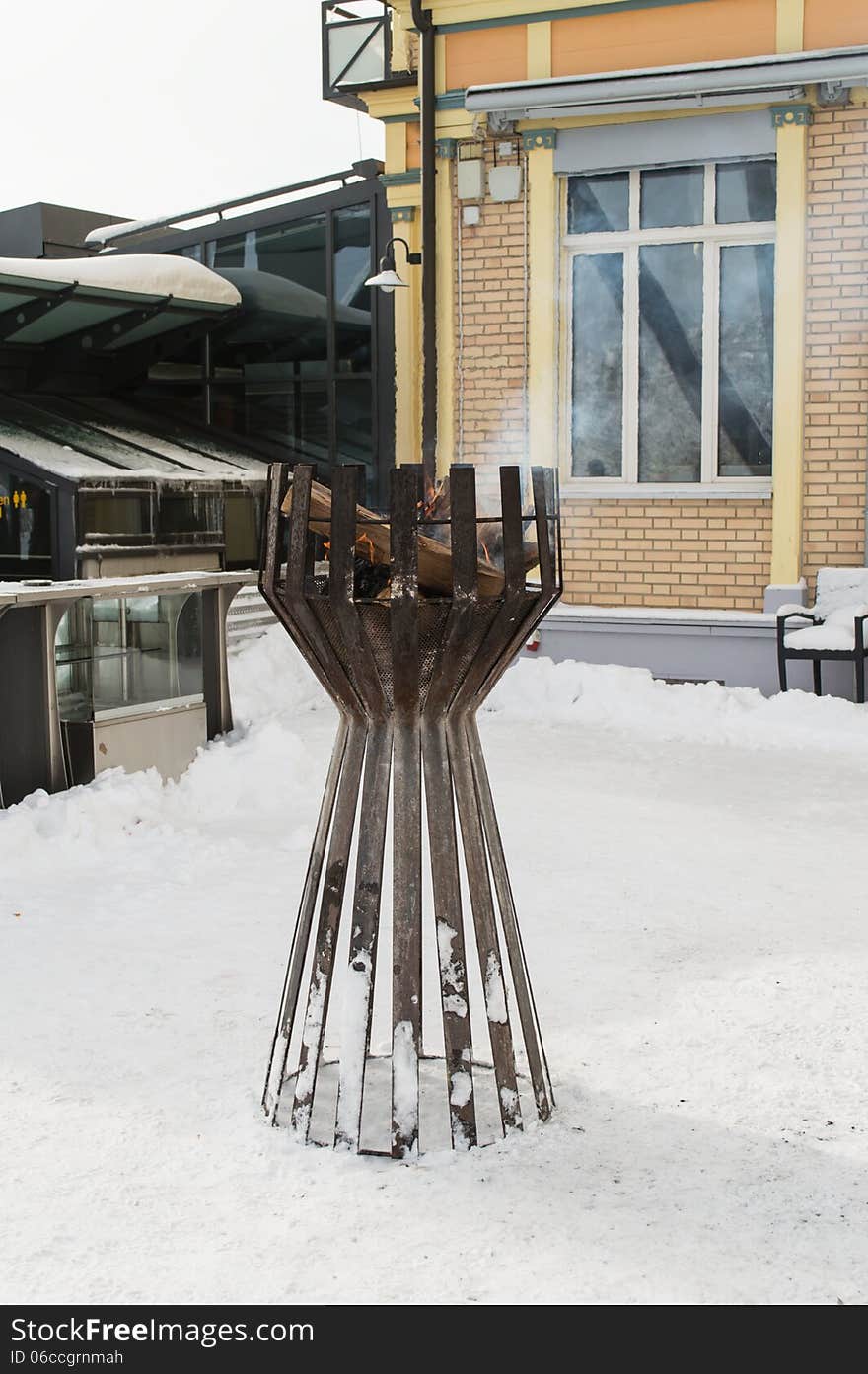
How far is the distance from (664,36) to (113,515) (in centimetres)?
577

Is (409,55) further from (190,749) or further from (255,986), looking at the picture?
(255,986)

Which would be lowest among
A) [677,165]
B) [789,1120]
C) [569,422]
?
[789,1120]

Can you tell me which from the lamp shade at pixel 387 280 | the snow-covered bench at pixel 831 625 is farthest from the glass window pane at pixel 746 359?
the lamp shade at pixel 387 280

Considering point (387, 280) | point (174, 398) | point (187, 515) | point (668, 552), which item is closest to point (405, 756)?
point (668, 552)

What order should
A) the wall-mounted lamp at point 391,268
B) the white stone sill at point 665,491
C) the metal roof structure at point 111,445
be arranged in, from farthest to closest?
1. the metal roof structure at point 111,445
2. the wall-mounted lamp at point 391,268
3. the white stone sill at point 665,491

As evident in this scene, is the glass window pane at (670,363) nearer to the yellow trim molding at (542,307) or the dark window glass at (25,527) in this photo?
→ the yellow trim molding at (542,307)

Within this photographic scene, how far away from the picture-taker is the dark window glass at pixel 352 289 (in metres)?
13.4

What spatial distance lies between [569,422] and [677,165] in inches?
81.0

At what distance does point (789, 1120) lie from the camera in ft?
12.1

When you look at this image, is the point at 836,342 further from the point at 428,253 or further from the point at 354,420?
the point at 354,420

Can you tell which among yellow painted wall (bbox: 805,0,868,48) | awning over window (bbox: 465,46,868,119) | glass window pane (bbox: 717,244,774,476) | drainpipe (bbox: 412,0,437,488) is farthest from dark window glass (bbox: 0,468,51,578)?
yellow painted wall (bbox: 805,0,868,48)

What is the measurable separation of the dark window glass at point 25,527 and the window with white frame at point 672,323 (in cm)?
435

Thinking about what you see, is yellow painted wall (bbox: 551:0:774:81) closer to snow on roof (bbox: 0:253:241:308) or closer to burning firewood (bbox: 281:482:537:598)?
snow on roof (bbox: 0:253:241:308)
